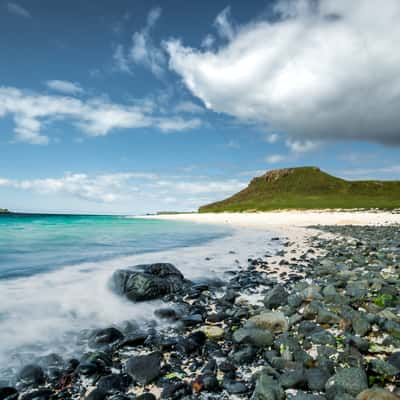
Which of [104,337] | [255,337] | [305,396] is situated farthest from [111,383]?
[305,396]

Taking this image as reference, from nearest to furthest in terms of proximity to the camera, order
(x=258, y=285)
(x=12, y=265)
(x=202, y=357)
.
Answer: (x=202, y=357) → (x=258, y=285) → (x=12, y=265)

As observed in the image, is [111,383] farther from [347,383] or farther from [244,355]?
[347,383]

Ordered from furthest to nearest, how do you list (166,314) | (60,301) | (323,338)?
(60,301) < (166,314) < (323,338)

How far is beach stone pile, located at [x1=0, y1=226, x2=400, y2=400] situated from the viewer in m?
3.15

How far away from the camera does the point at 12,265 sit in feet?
38.5

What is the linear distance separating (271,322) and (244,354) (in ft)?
3.39

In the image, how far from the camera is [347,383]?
2984 mm

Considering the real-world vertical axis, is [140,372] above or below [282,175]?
below

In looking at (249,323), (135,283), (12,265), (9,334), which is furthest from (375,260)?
(12,265)

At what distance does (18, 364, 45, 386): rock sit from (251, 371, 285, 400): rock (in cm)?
286

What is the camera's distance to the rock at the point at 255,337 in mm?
4203

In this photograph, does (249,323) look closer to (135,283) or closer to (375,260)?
(135,283)

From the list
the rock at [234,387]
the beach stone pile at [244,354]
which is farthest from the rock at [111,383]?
the rock at [234,387]

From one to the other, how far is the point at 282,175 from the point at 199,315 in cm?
19991
